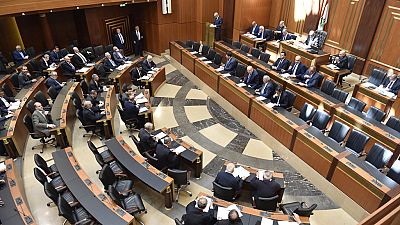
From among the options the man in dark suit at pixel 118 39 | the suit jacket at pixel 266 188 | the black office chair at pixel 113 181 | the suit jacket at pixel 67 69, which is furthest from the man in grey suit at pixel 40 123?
the man in dark suit at pixel 118 39

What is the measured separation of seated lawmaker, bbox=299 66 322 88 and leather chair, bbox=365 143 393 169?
329 centimetres

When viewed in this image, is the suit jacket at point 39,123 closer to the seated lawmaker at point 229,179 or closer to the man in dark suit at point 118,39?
the seated lawmaker at point 229,179

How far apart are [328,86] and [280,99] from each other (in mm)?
1978

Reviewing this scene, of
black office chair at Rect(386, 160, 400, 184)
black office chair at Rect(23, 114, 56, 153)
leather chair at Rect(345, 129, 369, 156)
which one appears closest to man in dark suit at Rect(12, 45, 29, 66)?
black office chair at Rect(23, 114, 56, 153)

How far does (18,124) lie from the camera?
7.95 metres

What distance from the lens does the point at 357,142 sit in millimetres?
6926

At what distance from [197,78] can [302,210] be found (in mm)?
7940

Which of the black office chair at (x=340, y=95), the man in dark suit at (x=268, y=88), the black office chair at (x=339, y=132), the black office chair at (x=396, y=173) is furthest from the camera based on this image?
the man in dark suit at (x=268, y=88)

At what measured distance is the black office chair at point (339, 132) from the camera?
23.4ft

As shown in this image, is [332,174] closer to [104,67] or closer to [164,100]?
[164,100]

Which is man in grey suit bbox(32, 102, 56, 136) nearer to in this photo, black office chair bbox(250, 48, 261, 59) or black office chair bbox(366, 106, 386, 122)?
black office chair bbox(250, 48, 261, 59)

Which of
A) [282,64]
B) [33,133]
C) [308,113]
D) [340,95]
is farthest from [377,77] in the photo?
[33,133]

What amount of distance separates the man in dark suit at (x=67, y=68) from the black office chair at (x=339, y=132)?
31.4ft

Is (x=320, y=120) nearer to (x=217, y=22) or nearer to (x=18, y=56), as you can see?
(x=217, y=22)
